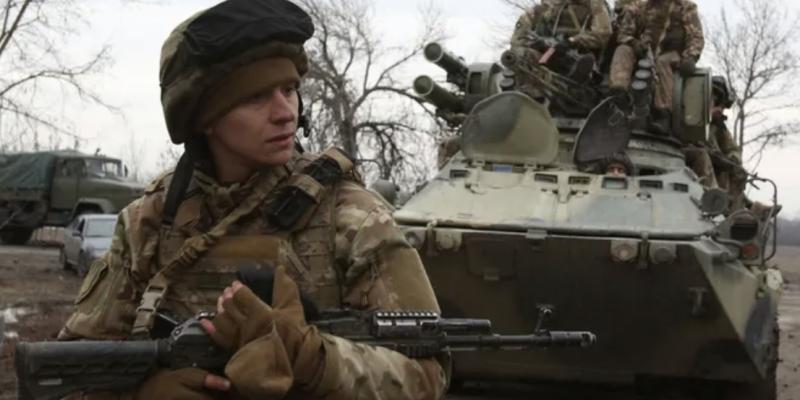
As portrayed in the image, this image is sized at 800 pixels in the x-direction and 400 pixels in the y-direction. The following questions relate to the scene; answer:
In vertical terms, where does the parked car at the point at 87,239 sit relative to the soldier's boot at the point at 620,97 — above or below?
below

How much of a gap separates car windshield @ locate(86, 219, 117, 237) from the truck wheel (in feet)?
27.8

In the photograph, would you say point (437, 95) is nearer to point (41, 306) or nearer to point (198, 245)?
point (41, 306)

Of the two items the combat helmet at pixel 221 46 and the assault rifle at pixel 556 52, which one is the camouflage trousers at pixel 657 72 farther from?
the combat helmet at pixel 221 46

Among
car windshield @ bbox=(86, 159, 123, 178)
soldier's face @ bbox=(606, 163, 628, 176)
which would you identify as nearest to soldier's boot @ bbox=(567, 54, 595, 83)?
soldier's face @ bbox=(606, 163, 628, 176)

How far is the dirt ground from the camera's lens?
9.56 metres

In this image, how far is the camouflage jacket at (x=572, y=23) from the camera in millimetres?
9078

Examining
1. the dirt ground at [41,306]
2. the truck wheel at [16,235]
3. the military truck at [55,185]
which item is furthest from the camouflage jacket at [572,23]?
the truck wheel at [16,235]

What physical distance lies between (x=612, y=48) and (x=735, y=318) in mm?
3088

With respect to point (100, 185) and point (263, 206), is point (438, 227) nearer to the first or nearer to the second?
point (263, 206)

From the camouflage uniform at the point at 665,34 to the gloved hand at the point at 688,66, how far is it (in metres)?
0.02

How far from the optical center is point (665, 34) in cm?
920

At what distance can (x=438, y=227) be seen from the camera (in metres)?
7.30

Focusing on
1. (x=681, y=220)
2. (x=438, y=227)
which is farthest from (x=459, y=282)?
(x=681, y=220)

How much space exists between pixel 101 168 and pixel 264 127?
24.7m
